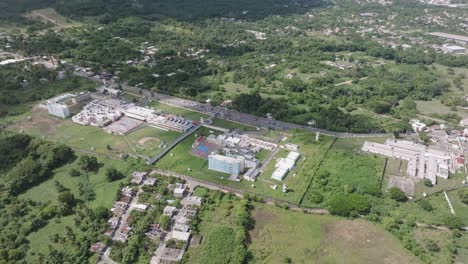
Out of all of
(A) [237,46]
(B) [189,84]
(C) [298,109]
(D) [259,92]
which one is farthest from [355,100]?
(A) [237,46]

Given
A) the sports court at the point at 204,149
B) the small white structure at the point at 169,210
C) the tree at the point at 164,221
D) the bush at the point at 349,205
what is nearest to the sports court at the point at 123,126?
the sports court at the point at 204,149

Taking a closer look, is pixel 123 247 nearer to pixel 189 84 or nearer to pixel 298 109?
pixel 298 109

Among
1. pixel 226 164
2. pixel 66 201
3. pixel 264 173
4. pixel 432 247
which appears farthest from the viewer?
pixel 264 173

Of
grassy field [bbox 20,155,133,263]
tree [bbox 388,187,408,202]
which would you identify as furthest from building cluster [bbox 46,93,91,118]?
tree [bbox 388,187,408,202]

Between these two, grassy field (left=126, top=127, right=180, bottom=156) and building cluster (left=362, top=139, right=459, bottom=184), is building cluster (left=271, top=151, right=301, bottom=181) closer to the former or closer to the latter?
building cluster (left=362, top=139, right=459, bottom=184)

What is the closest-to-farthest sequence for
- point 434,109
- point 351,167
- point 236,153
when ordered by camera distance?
1. point 351,167
2. point 236,153
3. point 434,109

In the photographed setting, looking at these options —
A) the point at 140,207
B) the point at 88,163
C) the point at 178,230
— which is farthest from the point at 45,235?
the point at 178,230

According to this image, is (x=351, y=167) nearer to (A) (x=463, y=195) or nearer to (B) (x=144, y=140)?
(A) (x=463, y=195)
